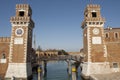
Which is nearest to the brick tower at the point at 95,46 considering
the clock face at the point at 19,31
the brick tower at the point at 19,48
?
the brick tower at the point at 19,48

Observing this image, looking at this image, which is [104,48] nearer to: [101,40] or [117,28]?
[101,40]

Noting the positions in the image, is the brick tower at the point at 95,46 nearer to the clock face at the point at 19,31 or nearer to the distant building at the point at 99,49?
the distant building at the point at 99,49

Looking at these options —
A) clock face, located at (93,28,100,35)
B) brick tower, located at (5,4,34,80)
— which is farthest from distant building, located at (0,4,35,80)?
clock face, located at (93,28,100,35)

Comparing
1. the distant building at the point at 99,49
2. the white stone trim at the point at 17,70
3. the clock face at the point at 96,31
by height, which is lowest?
the white stone trim at the point at 17,70

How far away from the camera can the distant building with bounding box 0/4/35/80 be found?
31.1m

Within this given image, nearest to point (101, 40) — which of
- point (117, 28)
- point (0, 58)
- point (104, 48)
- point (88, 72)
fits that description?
point (104, 48)

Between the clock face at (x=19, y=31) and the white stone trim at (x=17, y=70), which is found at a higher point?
the clock face at (x=19, y=31)

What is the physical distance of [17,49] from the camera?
32125mm

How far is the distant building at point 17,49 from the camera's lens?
3109 centimetres

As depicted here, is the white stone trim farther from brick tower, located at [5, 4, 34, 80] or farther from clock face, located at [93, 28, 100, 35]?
clock face, located at [93, 28, 100, 35]

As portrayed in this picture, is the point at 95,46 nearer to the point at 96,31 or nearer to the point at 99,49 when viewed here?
the point at 99,49

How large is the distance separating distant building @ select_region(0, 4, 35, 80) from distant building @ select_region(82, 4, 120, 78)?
1223 centimetres

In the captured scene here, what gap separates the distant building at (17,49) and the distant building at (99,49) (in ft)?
40.1

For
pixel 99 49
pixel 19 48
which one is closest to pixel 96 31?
pixel 99 49
